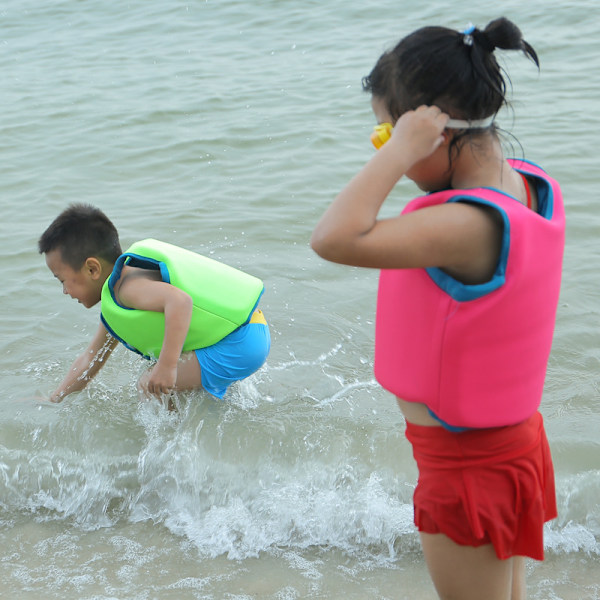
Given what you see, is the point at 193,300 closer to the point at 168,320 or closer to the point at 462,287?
the point at 168,320

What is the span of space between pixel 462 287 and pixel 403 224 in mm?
193

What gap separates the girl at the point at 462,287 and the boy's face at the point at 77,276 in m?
1.99

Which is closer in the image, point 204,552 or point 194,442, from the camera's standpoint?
point 204,552

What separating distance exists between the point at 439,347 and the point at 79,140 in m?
7.11

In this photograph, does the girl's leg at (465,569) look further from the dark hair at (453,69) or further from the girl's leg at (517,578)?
the dark hair at (453,69)

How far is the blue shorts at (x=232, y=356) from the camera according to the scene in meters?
3.90

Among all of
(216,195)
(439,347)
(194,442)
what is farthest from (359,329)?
(439,347)

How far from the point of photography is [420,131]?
5.95 feet

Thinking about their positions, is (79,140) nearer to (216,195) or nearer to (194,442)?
(216,195)

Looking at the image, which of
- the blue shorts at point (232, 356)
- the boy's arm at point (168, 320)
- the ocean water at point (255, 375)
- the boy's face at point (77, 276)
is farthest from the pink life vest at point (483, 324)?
the boy's face at point (77, 276)

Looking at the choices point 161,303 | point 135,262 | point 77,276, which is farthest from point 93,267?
point 161,303

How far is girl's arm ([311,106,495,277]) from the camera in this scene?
5.84 feet

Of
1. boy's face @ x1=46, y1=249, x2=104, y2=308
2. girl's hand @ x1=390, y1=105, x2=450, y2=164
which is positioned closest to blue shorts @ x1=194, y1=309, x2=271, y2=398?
boy's face @ x1=46, y1=249, x2=104, y2=308

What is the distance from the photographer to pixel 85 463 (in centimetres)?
392
